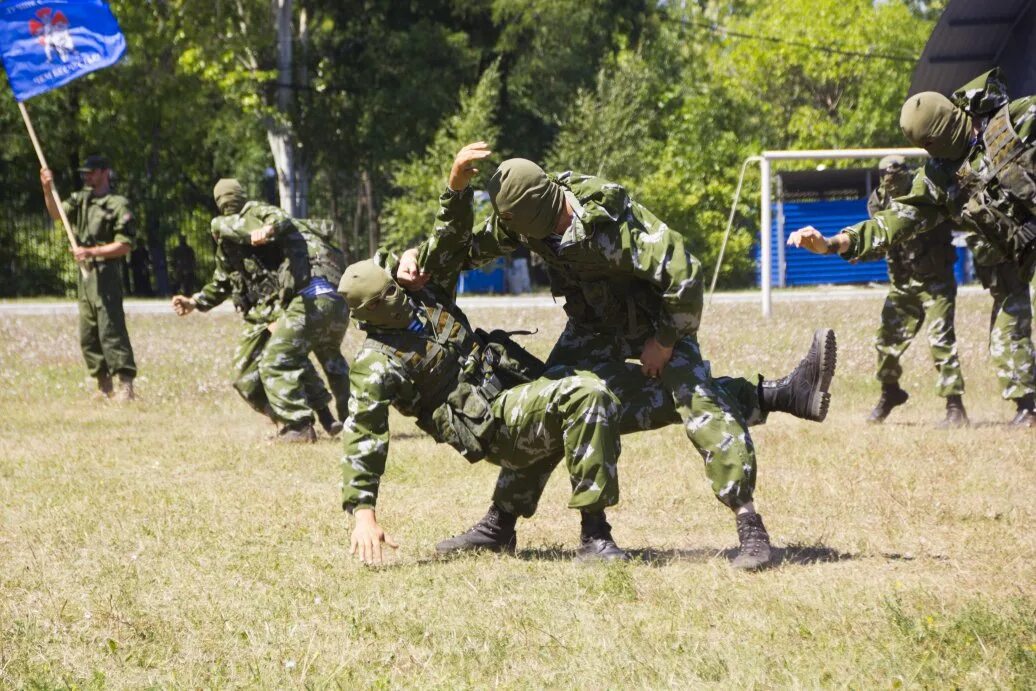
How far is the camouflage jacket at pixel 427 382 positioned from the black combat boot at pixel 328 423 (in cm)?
480

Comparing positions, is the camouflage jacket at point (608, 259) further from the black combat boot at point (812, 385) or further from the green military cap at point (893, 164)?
the green military cap at point (893, 164)

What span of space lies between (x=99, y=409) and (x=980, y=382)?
861 centimetres

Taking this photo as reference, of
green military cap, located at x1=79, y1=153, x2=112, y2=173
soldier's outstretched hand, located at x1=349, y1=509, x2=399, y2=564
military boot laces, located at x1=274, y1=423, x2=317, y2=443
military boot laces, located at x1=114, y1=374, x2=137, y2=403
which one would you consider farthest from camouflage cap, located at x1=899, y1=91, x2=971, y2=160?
military boot laces, located at x1=114, y1=374, x2=137, y2=403

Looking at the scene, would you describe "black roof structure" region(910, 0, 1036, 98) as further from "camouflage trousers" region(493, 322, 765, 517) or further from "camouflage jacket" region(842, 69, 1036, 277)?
"camouflage trousers" region(493, 322, 765, 517)

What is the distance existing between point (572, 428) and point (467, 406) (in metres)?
0.49

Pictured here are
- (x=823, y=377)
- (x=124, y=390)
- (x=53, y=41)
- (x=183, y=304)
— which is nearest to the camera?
(x=823, y=377)

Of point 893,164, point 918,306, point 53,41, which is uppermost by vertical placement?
point 53,41

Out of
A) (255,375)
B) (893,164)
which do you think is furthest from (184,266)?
(893,164)

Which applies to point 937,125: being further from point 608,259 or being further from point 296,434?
point 296,434

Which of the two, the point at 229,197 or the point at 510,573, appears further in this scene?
the point at 229,197

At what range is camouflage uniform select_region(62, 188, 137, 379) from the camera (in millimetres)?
12695

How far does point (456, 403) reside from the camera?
603cm

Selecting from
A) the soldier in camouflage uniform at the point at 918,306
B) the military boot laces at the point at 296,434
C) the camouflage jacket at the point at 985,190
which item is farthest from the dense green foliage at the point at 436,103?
the camouflage jacket at the point at 985,190

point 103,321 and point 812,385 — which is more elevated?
point 812,385
